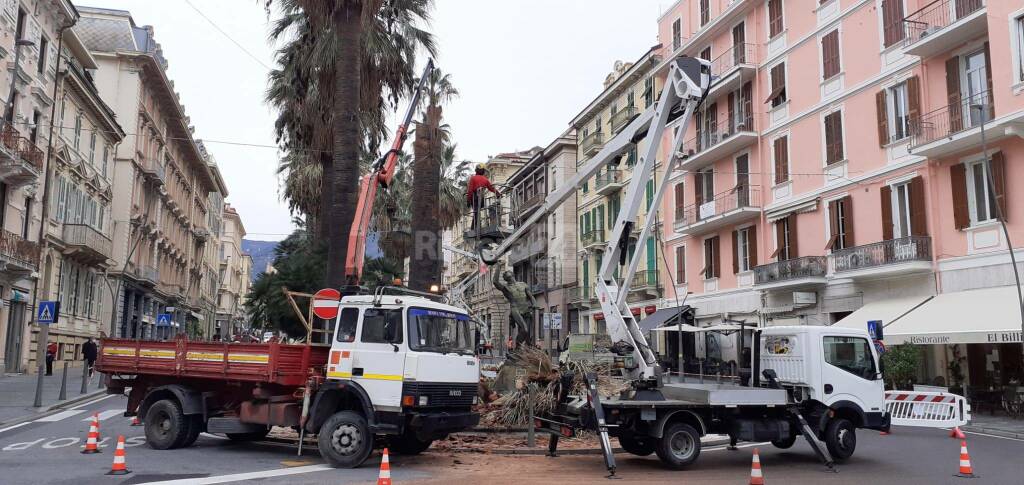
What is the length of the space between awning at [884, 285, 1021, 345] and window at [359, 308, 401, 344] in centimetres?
1490

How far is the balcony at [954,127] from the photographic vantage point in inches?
804

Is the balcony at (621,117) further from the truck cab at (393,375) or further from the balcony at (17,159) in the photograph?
the truck cab at (393,375)

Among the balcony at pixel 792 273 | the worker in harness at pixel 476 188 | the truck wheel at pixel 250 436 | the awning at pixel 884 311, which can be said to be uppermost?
the worker in harness at pixel 476 188

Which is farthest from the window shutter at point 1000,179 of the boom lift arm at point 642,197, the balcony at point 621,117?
the balcony at point 621,117

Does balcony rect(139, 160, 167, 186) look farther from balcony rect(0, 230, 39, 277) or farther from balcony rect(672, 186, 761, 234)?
balcony rect(672, 186, 761, 234)

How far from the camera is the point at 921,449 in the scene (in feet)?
47.4

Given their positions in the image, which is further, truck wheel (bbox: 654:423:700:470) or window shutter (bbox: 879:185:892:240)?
window shutter (bbox: 879:185:892:240)

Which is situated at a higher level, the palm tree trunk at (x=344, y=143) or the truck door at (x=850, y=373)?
the palm tree trunk at (x=344, y=143)

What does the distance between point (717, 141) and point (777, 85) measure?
4049mm

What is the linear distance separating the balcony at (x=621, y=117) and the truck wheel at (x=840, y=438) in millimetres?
29491

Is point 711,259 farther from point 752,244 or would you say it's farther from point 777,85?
point 777,85

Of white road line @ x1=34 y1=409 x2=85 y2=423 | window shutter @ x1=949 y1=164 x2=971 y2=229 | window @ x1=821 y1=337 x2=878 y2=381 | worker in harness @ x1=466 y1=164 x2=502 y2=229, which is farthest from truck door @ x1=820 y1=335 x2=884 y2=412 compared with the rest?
white road line @ x1=34 y1=409 x2=85 y2=423

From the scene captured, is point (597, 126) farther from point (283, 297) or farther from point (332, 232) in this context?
point (332, 232)

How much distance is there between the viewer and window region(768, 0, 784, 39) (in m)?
30.4
